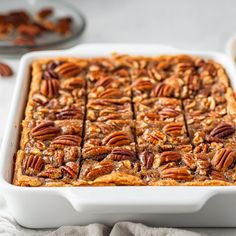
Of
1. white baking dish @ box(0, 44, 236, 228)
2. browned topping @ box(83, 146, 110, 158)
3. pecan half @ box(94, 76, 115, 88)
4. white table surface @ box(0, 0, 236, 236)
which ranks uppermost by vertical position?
white table surface @ box(0, 0, 236, 236)

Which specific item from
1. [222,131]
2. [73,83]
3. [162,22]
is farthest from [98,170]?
[162,22]

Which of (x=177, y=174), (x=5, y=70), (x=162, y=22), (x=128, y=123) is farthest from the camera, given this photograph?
(x=162, y=22)

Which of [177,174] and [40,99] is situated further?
[40,99]

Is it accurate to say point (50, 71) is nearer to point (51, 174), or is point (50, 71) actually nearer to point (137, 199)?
point (51, 174)

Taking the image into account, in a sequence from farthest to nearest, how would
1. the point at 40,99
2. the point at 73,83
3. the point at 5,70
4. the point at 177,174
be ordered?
the point at 5,70
the point at 73,83
the point at 40,99
the point at 177,174

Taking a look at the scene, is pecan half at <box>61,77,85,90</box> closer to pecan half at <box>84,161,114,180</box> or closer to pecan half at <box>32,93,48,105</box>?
pecan half at <box>32,93,48,105</box>

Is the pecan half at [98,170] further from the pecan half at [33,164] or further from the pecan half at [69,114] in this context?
the pecan half at [69,114]

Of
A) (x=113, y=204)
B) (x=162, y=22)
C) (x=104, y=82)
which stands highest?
(x=162, y=22)

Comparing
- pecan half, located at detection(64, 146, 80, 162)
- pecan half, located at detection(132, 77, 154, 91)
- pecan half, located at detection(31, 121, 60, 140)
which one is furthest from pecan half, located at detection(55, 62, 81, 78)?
pecan half, located at detection(64, 146, 80, 162)
